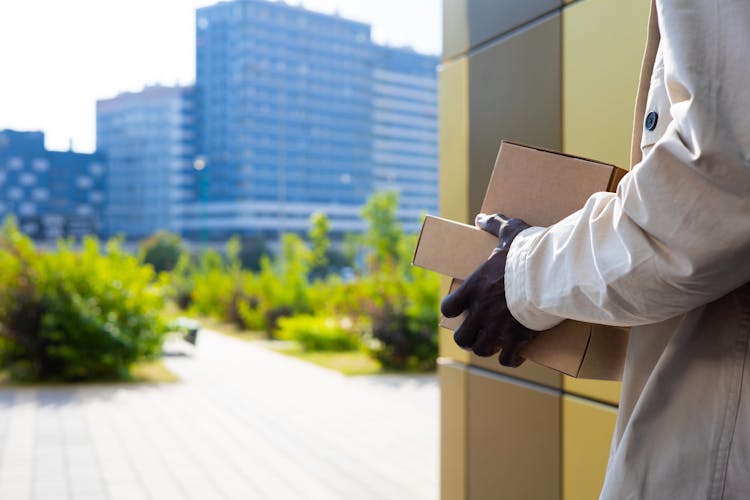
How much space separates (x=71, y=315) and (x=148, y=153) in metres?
50.2

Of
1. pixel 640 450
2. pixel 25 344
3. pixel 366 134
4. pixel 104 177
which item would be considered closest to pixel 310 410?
pixel 25 344

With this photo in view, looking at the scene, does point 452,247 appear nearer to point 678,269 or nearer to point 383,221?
point 678,269

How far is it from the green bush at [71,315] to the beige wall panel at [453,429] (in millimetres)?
5576

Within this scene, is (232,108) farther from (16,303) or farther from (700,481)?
(700,481)

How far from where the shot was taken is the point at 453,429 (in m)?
2.92

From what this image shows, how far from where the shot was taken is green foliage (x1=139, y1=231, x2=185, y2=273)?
980 inches

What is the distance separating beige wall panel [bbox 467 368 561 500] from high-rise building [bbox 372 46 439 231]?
59379 mm

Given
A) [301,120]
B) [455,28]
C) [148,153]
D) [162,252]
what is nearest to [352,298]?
[455,28]

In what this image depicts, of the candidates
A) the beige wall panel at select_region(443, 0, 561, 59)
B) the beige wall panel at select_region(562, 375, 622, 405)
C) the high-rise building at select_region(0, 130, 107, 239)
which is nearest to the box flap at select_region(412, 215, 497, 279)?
the beige wall panel at select_region(562, 375, 622, 405)

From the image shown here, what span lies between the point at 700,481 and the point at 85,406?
21.4 feet

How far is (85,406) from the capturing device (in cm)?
673

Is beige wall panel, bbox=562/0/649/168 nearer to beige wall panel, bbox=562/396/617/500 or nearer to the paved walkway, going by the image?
beige wall panel, bbox=562/396/617/500

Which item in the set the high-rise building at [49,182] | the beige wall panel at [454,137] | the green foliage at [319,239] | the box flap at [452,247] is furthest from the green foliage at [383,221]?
the high-rise building at [49,182]

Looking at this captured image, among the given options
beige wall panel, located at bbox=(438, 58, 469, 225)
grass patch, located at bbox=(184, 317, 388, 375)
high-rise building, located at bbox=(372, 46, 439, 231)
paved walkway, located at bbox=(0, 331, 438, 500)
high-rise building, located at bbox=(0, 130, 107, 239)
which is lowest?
grass patch, located at bbox=(184, 317, 388, 375)
